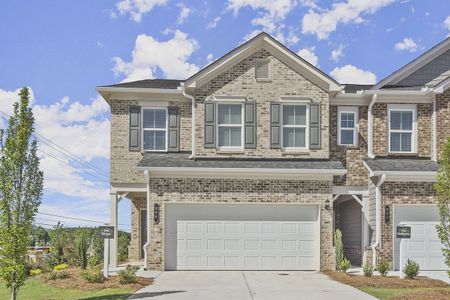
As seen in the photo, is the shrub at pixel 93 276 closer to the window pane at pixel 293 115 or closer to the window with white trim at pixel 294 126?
the window with white trim at pixel 294 126

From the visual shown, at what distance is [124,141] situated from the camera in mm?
20922

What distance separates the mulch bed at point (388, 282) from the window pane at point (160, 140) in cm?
790

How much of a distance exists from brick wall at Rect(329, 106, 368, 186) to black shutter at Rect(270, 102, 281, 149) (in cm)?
223

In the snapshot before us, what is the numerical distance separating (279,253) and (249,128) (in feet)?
15.1

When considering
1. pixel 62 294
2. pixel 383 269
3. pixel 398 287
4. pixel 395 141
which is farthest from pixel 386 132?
pixel 62 294

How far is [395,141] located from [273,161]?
16.6 feet

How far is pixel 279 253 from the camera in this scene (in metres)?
19.2

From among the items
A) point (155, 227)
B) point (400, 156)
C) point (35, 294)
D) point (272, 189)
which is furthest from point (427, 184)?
point (35, 294)

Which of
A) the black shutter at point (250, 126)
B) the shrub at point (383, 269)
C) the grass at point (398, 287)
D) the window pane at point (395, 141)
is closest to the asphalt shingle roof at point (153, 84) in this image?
the black shutter at point (250, 126)

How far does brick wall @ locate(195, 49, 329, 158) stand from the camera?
66.6ft

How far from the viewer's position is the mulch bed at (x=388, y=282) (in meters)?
15.4

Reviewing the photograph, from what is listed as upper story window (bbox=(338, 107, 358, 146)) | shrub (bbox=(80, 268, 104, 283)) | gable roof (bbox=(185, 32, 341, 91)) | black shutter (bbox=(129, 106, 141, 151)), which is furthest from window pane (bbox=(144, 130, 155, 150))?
upper story window (bbox=(338, 107, 358, 146))

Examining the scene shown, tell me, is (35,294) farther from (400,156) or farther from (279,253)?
(400,156)

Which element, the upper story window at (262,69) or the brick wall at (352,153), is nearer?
the upper story window at (262,69)
